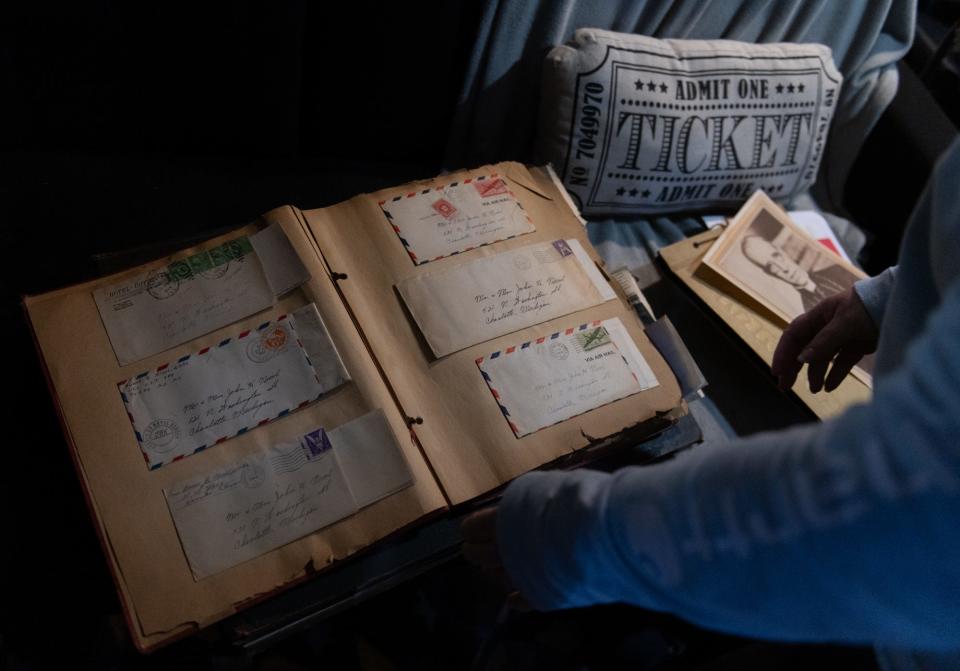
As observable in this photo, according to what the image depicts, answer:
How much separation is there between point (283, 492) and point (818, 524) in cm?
51

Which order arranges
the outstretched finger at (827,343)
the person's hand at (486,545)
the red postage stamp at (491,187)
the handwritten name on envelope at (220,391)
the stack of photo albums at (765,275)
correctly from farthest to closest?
the stack of photo albums at (765,275)
the red postage stamp at (491,187)
the outstretched finger at (827,343)
the handwritten name on envelope at (220,391)
the person's hand at (486,545)

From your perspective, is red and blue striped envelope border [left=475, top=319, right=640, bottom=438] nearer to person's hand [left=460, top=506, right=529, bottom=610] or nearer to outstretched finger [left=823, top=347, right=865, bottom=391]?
person's hand [left=460, top=506, right=529, bottom=610]

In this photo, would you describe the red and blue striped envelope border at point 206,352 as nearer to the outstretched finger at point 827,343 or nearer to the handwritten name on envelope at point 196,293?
the handwritten name on envelope at point 196,293

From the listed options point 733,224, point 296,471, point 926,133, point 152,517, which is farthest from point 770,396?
point 152,517

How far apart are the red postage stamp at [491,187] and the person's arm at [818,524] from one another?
0.56 metres

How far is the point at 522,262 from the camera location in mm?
893

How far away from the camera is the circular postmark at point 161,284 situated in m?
0.80

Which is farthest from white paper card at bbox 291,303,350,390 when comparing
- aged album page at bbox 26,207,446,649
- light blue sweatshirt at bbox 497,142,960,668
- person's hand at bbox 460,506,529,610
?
light blue sweatshirt at bbox 497,142,960,668

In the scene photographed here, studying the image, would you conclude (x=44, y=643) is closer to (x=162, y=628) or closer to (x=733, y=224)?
(x=162, y=628)

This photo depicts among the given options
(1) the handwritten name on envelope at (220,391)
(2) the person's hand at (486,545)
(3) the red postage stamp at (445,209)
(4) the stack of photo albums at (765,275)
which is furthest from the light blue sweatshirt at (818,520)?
(4) the stack of photo albums at (765,275)

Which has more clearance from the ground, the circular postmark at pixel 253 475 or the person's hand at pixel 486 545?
the circular postmark at pixel 253 475

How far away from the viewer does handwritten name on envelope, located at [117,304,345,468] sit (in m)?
0.72

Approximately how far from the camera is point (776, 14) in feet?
4.06

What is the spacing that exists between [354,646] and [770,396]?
748mm
